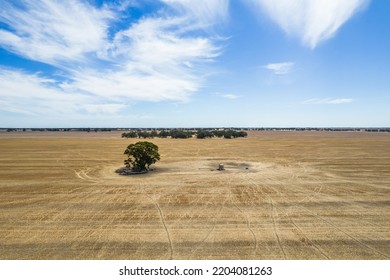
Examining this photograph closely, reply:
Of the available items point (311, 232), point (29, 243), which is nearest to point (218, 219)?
point (311, 232)

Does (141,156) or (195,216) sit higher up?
(141,156)

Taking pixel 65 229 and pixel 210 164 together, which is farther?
pixel 210 164

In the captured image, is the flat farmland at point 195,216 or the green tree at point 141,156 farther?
the green tree at point 141,156

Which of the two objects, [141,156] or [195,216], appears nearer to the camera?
[195,216]

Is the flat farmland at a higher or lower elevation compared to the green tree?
lower

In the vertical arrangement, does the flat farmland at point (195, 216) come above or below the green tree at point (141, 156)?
below

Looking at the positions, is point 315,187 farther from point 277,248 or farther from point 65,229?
point 65,229

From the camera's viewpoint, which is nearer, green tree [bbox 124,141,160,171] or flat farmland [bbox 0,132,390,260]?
flat farmland [bbox 0,132,390,260]

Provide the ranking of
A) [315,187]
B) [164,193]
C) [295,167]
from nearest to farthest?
[164,193], [315,187], [295,167]
